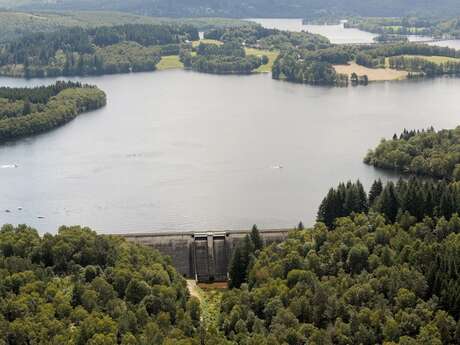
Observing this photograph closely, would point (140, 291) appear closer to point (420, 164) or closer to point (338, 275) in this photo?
point (338, 275)

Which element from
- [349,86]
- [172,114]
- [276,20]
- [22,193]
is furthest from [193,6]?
[22,193]

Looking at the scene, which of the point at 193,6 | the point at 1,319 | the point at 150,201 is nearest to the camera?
the point at 1,319

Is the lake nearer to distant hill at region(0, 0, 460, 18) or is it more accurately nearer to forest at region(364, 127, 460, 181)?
distant hill at region(0, 0, 460, 18)

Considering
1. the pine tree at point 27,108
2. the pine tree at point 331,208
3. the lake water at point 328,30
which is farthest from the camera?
the lake water at point 328,30

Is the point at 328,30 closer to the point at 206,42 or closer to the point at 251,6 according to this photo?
the point at 251,6

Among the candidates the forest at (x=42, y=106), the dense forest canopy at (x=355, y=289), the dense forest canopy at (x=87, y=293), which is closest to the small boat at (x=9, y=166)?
the forest at (x=42, y=106)

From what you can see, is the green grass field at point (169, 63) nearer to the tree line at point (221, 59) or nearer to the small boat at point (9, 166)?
the tree line at point (221, 59)
